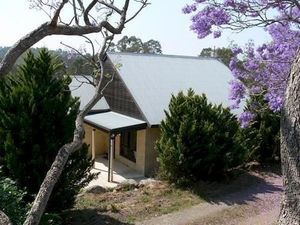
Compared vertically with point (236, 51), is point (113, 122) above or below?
below

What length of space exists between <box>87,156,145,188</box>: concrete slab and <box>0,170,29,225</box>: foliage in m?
7.35

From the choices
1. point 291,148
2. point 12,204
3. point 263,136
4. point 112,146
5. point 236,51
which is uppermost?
point 236,51

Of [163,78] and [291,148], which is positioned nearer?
[291,148]

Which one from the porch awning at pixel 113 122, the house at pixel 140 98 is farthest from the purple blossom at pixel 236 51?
the porch awning at pixel 113 122

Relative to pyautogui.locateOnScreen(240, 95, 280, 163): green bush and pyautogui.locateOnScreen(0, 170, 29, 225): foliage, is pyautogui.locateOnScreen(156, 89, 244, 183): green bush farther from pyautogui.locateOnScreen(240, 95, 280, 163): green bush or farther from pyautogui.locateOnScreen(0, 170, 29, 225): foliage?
pyautogui.locateOnScreen(0, 170, 29, 225): foliage

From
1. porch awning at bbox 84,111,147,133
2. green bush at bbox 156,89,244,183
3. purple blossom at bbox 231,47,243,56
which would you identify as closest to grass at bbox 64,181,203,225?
green bush at bbox 156,89,244,183

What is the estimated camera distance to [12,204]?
6465 mm

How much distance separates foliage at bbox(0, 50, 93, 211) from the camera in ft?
26.1

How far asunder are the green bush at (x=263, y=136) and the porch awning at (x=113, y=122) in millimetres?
4063

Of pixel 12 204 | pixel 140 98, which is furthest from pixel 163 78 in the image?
pixel 12 204

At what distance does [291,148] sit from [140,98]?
12288 millimetres

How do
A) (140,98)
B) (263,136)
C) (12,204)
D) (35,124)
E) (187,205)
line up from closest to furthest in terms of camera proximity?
(12,204) < (35,124) < (187,205) < (263,136) < (140,98)

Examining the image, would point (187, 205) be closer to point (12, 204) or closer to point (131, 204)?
point (131, 204)

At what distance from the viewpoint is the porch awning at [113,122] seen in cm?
1553
